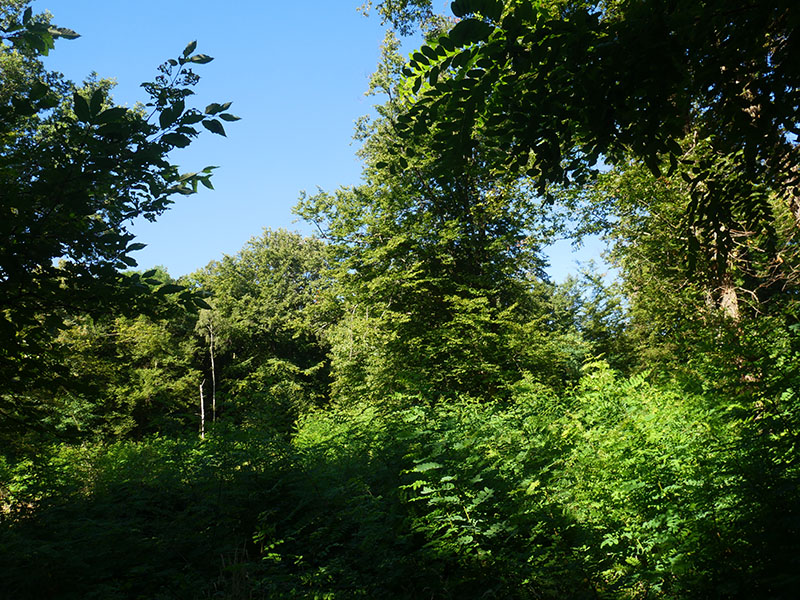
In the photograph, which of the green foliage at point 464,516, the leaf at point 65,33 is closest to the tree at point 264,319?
the green foliage at point 464,516

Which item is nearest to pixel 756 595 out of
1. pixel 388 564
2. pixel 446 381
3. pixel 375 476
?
pixel 388 564

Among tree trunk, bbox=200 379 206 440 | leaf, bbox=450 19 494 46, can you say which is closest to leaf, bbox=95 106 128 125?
leaf, bbox=450 19 494 46

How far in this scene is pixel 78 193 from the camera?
2.41 m

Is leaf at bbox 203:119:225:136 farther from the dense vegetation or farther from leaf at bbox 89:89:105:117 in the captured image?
leaf at bbox 89:89:105:117

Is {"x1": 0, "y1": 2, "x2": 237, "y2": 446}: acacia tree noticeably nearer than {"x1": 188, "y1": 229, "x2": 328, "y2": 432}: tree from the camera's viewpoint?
Yes

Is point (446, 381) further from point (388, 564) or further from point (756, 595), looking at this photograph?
point (756, 595)

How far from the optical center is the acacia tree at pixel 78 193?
242 centimetres

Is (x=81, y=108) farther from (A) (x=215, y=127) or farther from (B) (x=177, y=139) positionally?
(A) (x=215, y=127)

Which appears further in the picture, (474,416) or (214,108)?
(474,416)

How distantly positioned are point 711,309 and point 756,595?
27.0 ft

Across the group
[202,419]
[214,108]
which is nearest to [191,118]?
[214,108]

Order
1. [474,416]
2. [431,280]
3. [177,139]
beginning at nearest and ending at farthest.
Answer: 1. [177,139]
2. [474,416]
3. [431,280]

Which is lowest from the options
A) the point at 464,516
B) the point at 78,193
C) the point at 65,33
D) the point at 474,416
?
the point at 464,516

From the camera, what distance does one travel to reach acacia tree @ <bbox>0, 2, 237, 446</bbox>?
242 centimetres
